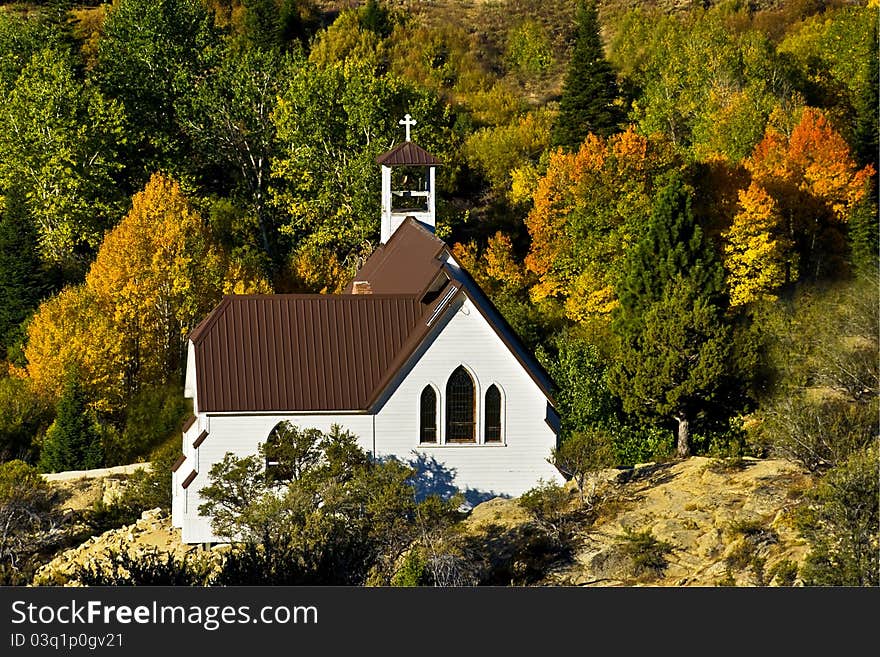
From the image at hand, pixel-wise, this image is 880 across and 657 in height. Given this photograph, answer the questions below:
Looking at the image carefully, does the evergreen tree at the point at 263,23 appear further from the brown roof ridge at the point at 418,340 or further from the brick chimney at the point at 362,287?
the brown roof ridge at the point at 418,340

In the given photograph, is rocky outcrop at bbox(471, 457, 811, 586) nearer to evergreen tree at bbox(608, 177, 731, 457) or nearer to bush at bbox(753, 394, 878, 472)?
bush at bbox(753, 394, 878, 472)

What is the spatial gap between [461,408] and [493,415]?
0.83 metres

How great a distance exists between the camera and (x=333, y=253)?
75500 mm

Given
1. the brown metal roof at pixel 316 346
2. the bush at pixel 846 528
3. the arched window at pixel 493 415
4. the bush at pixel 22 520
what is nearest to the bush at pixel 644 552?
the bush at pixel 846 528

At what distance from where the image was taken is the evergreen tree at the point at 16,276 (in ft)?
217

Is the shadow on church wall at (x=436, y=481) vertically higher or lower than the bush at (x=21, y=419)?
lower

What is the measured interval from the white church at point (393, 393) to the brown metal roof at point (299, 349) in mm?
35

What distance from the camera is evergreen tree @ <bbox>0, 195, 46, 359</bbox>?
66.1m

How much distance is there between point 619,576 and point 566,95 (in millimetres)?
54504

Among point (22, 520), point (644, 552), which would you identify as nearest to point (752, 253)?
point (644, 552)

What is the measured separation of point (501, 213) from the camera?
8475cm

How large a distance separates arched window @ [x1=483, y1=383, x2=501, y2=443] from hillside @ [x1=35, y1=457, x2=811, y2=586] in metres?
1.72

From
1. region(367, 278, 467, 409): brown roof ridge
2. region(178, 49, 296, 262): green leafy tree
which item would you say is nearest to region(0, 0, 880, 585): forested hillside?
region(178, 49, 296, 262): green leafy tree


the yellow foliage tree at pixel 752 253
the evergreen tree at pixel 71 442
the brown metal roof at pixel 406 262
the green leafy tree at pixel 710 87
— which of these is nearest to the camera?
the brown metal roof at pixel 406 262
